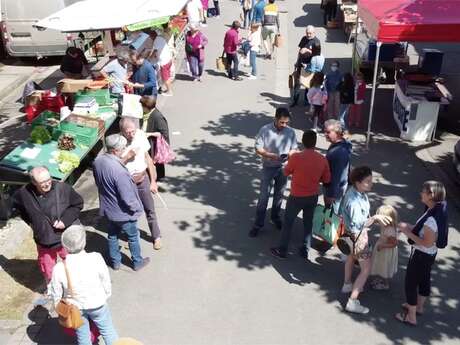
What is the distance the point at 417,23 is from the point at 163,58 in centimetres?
621

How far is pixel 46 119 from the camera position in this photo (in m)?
8.91

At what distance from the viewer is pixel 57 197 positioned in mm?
5422

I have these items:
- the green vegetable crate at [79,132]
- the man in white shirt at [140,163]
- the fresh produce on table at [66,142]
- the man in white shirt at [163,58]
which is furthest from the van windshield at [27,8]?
the man in white shirt at [140,163]

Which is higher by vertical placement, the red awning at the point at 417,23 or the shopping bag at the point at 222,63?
the red awning at the point at 417,23

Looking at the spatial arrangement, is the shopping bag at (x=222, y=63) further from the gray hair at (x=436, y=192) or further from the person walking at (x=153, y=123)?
the gray hair at (x=436, y=192)

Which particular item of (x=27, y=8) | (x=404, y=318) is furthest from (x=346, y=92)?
(x=27, y=8)

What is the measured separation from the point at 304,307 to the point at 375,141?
17.7 feet

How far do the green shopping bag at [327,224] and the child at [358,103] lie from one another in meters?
4.76

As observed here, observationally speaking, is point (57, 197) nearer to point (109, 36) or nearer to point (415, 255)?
point (415, 255)

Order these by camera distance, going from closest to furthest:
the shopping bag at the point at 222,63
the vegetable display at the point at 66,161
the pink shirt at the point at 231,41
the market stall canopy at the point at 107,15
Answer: the vegetable display at the point at 66,161 < the market stall canopy at the point at 107,15 < the pink shirt at the point at 231,41 < the shopping bag at the point at 222,63

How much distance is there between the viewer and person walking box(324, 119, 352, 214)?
6332mm

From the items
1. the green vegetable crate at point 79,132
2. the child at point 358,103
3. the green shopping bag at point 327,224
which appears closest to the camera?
the green shopping bag at point 327,224

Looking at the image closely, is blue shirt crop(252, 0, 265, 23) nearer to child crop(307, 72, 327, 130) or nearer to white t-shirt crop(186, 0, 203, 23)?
white t-shirt crop(186, 0, 203, 23)

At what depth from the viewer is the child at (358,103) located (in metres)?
10.5
